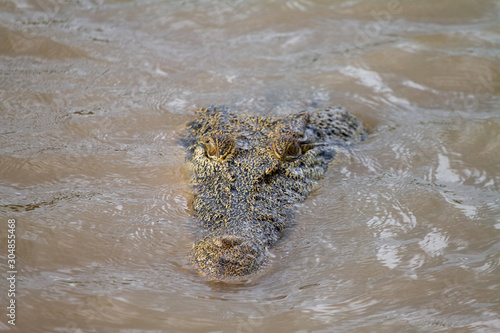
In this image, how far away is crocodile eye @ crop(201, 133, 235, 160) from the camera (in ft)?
15.9

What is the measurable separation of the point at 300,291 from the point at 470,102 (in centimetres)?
448

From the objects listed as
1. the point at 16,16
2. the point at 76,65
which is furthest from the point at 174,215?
the point at 16,16

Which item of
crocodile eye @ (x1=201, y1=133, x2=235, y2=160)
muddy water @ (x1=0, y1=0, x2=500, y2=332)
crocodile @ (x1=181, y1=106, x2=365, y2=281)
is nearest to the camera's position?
muddy water @ (x1=0, y1=0, x2=500, y2=332)

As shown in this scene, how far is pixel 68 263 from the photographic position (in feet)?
12.1

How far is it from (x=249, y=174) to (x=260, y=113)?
4.63 feet

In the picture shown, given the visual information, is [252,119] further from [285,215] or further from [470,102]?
[470,102]

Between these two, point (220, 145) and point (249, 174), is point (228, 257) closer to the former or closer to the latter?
point (249, 174)

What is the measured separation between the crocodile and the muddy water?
0.16 meters

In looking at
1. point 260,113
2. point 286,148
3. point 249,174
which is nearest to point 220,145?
point 249,174

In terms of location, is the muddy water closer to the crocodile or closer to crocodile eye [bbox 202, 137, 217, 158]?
the crocodile

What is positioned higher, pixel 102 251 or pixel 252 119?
pixel 252 119

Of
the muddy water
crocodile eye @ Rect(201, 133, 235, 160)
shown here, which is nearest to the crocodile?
crocodile eye @ Rect(201, 133, 235, 160)

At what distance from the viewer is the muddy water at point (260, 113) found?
11.2ft

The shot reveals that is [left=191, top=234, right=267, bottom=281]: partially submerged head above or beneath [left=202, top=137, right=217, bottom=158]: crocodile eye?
beneath
